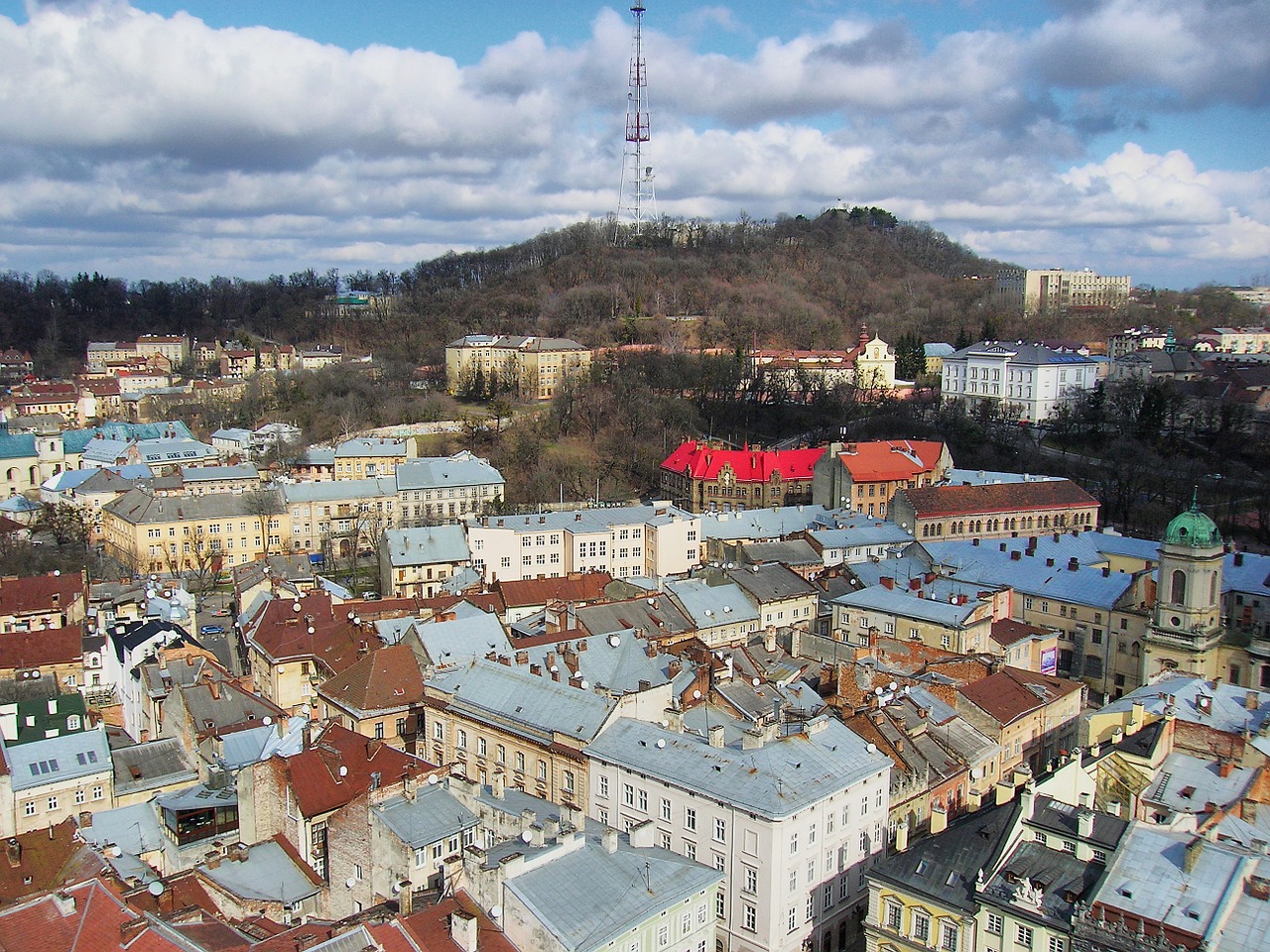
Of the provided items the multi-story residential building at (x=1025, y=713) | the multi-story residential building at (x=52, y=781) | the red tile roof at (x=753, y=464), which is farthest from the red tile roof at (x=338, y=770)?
the red tile roof at (x=753, y=464)

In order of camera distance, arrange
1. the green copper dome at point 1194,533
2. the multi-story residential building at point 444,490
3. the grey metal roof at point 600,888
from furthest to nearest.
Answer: the multi-story residential building at point 444,490 → the green copper dome at point 1194,533 → the grey metal roof at point 600,888

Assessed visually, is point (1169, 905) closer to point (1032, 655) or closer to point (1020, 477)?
point (1032, 655)

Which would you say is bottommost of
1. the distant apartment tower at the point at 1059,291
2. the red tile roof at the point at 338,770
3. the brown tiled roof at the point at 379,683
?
the brown tiled roof at the point at 379,683

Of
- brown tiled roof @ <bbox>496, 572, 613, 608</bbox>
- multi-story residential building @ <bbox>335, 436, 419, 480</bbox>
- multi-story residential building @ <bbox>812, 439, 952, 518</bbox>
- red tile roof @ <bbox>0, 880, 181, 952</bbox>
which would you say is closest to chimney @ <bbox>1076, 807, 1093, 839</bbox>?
red tile roof @ <bbox>0, 880, 181, 952</bbox>

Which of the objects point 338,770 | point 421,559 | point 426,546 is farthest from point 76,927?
point 426,546

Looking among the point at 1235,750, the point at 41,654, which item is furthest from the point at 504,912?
the point at 41,654

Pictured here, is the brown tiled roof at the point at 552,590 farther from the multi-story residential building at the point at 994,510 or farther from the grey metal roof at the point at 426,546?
the multi-story residential building at the point at 994,510

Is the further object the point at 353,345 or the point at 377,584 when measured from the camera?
the point at 353,345

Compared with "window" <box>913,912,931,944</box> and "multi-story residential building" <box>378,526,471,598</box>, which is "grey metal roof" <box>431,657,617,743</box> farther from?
"multi-story residential building" <box>378,526,471,598</box>
